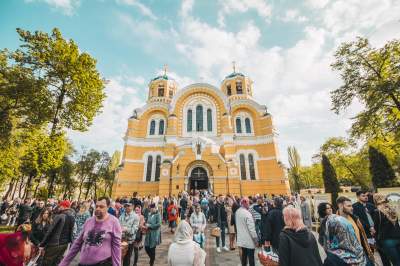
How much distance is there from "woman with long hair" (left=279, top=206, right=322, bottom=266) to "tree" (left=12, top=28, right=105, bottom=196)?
14000 mm

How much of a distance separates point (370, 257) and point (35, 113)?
16.7 meters

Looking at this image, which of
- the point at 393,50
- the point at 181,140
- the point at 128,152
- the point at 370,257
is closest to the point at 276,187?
the point at 181,140

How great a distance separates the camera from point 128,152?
23641 mm

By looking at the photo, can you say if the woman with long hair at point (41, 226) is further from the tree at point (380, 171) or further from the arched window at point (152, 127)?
the arched window at point (152, 127)

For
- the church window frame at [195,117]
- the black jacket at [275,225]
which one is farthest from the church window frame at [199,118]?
the black jacket at [275,225]

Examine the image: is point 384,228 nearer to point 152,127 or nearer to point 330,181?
point 330,181

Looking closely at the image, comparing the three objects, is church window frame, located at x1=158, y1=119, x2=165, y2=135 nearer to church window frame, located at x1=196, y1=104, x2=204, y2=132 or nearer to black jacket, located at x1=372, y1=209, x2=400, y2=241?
church window frame, located at x1=196, y1=104, x2=204, y2=132

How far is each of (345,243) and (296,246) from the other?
1020 mm

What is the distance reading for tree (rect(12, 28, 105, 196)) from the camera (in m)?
11.8

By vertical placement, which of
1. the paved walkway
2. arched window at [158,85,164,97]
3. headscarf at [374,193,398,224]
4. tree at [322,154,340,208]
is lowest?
the paved walkway

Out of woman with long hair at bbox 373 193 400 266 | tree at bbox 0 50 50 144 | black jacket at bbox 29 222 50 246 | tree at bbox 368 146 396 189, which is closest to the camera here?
woman with long hair at bbox 373 193 400 266

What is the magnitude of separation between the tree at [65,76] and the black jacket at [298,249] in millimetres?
14012

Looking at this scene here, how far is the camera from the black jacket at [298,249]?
7.32 ft

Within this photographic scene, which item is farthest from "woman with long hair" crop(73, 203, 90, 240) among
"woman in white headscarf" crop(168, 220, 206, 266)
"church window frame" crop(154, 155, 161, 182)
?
"church window frame" crop(154, 155, 161, 182)
